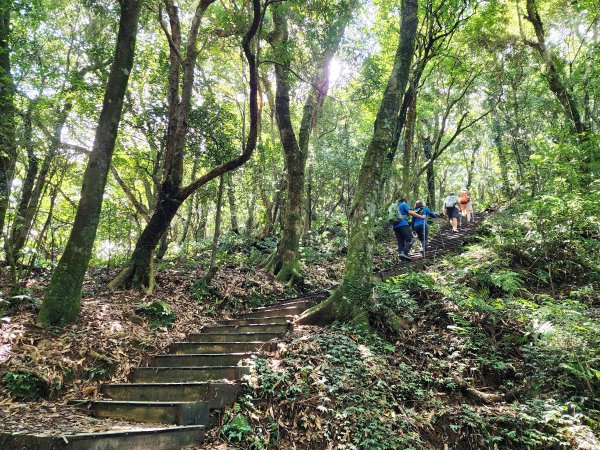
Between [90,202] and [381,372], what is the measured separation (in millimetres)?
5764

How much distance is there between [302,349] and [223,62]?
17.7m

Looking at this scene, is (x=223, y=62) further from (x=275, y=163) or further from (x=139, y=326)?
(x=139, y=326)

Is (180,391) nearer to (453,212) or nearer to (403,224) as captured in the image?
(403,224)

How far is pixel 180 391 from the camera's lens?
187 inches

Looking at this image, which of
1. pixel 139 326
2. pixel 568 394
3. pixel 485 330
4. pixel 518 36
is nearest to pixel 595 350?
pixel 568 394

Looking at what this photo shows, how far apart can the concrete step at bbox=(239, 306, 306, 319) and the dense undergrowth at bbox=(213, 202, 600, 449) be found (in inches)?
48.4

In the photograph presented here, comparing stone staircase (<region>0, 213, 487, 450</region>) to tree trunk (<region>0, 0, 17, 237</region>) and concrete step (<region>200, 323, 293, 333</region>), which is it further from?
tree trunk (<region>0, 0, 17, 237</region>)

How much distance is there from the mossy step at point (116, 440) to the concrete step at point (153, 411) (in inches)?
6.4

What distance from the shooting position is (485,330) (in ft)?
21.3

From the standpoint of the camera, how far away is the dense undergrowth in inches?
175

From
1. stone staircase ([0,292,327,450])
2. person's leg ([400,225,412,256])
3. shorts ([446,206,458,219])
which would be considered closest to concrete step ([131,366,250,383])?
stone staircase ([0,292,327,450])

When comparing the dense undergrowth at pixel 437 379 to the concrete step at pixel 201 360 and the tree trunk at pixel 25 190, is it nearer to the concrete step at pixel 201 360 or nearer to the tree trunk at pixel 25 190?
the concrete step at pixel 201 360

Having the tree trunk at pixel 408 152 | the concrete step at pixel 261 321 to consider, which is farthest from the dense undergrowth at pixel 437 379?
the tree trunk at pixel 408 152

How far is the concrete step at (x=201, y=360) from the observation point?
18.3ft
